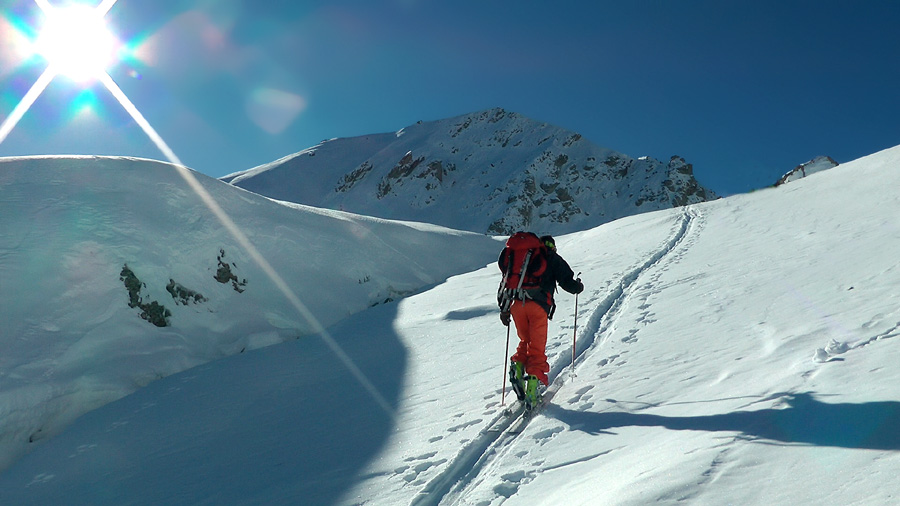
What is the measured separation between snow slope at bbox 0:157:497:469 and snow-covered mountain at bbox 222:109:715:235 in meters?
61.9

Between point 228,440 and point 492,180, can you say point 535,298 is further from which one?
point 492,180

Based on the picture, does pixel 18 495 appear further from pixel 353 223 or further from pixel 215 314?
pixel 353 223

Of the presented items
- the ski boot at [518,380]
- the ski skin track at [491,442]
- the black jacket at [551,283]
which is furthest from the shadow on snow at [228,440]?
the black jacket at [551,283]

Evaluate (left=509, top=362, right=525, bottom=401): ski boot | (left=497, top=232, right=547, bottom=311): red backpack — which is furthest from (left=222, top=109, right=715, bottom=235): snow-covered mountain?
(left=509, top=362, right=525, bottom=401): ski boot

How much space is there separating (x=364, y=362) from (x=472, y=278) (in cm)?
934

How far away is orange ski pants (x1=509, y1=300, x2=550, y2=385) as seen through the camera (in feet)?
18.5

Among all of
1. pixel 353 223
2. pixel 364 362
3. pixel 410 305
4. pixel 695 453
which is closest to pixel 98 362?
pixel 364 362

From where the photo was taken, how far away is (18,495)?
20.3ft

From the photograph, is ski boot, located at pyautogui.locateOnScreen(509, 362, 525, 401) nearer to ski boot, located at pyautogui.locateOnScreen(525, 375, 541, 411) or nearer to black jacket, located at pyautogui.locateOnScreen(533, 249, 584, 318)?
ski boot, located at pyautogui.locateOnScreen(525, 375, 541, 411)

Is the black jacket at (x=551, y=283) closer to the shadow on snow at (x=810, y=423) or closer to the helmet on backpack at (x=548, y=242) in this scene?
the helmet on backpack at (x=548, y=242)

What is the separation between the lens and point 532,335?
5.75 meters

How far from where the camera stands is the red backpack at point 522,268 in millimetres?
5727

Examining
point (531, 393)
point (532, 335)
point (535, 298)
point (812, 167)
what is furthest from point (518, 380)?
point (812, 167)

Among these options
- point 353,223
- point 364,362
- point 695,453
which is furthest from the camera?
point 353,223
